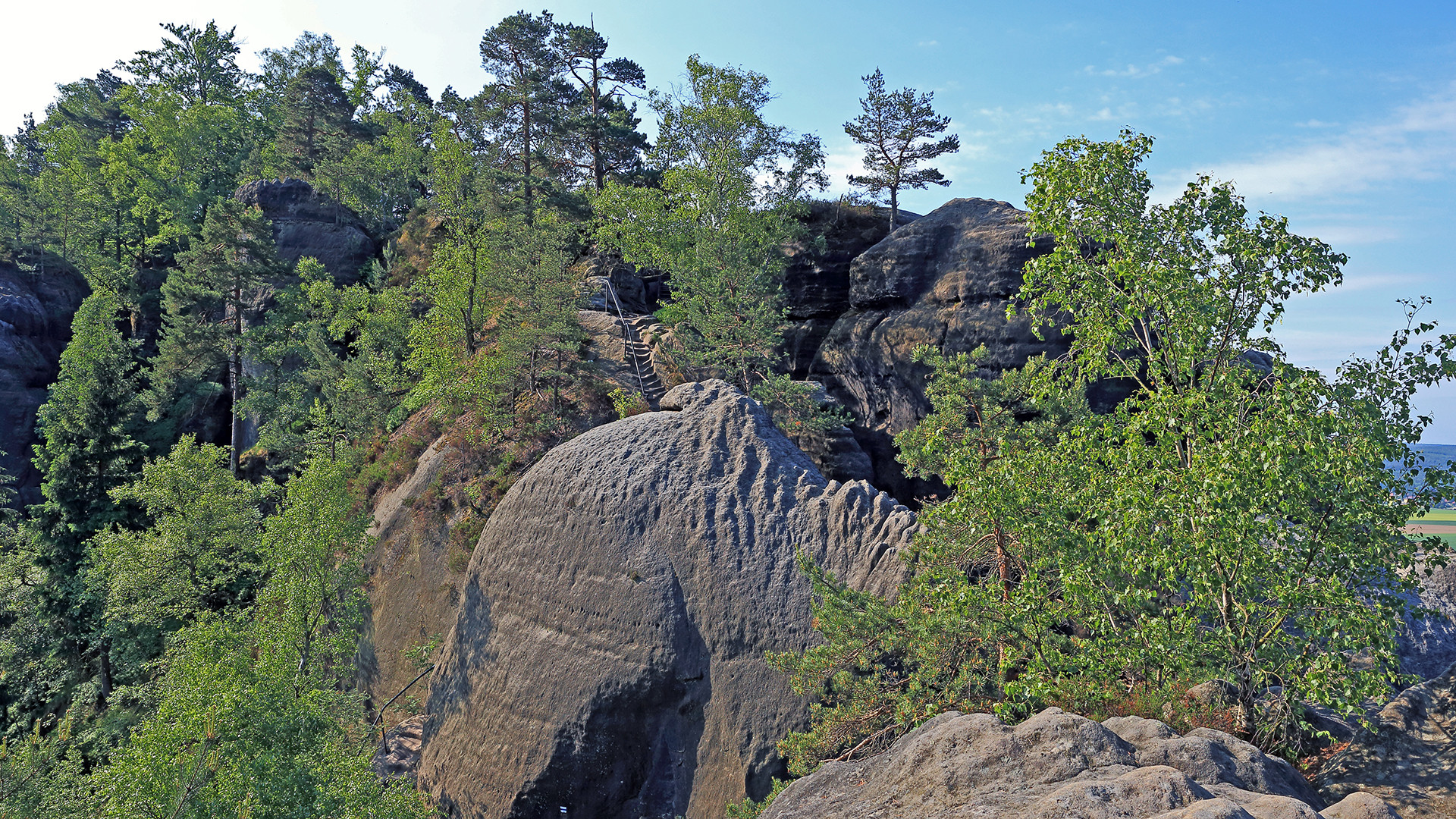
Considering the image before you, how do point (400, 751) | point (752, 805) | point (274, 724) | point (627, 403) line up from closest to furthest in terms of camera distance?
point (752, 805) → point (274, 724) → point (400, 751) → point (627, 403)

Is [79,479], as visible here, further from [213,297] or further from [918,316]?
[918,316]

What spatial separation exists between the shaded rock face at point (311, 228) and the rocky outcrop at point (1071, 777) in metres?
48.7

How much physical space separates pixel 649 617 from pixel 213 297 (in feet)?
103

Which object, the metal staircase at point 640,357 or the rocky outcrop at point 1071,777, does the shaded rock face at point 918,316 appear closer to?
the metal staircase at point 640,357

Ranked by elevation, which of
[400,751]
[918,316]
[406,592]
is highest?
[918,316]

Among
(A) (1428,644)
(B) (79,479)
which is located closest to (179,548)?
(B) (79,479)

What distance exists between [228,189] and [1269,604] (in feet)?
217

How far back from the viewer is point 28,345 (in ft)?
146

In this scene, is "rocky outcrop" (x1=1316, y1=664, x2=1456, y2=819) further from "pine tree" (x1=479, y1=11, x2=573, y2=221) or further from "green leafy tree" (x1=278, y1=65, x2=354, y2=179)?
"green leafy tree" (x1=278, y1=65, x2=354, y2=179)

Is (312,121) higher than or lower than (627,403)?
higher

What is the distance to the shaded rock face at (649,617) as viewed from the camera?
1602 centimetres

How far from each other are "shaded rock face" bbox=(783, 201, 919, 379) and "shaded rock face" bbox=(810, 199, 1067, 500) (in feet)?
7.56

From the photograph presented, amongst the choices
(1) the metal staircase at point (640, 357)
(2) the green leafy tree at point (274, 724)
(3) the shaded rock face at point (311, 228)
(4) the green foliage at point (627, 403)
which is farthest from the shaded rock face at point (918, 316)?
(3) the shaded rock face at point (311, 228)

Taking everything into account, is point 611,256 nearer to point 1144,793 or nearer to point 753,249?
point 753,249
